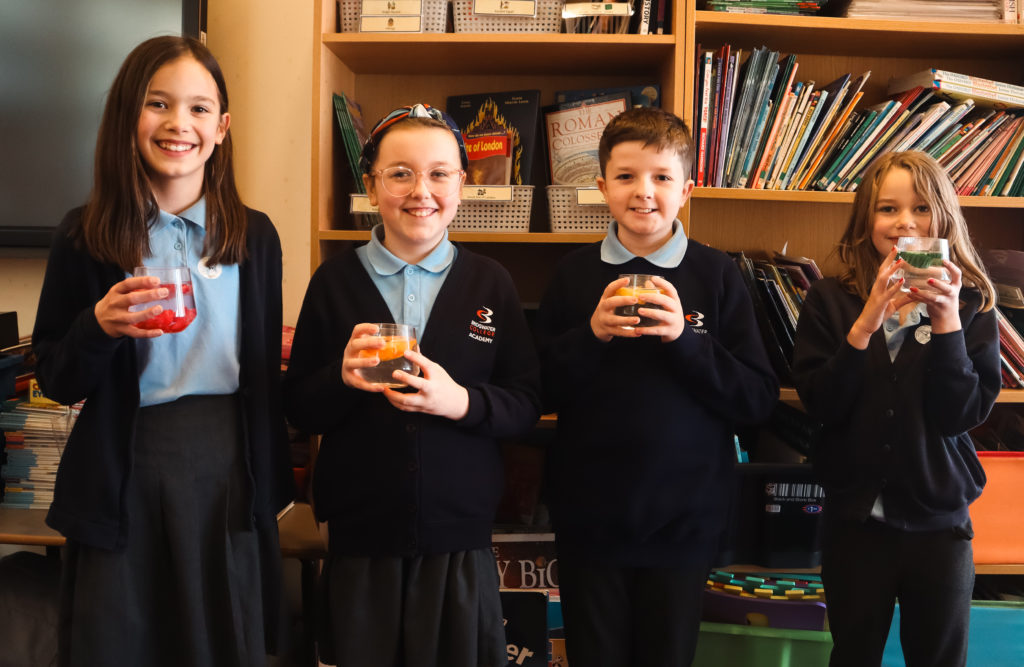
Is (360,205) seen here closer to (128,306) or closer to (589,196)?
(589,196)

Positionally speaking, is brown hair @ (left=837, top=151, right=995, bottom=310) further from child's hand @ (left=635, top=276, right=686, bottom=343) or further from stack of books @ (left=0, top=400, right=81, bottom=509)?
stack of books @ (left=0, top=400, right=81, bottom=509)

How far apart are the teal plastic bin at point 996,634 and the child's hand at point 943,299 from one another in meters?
0.94

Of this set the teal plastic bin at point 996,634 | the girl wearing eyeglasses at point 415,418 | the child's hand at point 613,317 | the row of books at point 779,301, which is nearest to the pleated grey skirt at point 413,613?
the girl wearing eyeglasses at point 415,418

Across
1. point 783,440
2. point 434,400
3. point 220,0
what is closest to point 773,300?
point 783,440

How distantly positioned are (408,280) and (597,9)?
1025mm

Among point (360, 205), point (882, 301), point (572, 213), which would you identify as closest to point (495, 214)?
point (572, 213)

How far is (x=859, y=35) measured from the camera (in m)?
2.12

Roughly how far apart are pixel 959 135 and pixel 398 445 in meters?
1.80

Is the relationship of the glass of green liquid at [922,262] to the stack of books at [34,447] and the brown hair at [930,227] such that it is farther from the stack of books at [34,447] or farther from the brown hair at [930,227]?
the stack of books at [34,447]

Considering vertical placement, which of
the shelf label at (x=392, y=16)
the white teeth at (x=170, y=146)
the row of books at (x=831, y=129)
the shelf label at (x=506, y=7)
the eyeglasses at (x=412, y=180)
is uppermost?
the shelf label at (x=506, y=7)

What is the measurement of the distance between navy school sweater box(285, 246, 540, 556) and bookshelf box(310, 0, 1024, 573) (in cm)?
61

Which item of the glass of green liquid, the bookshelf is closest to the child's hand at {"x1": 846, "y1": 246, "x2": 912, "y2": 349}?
the glass of green liquid

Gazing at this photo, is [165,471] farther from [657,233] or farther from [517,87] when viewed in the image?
[517,87]

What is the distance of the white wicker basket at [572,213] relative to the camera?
82.7 inches
